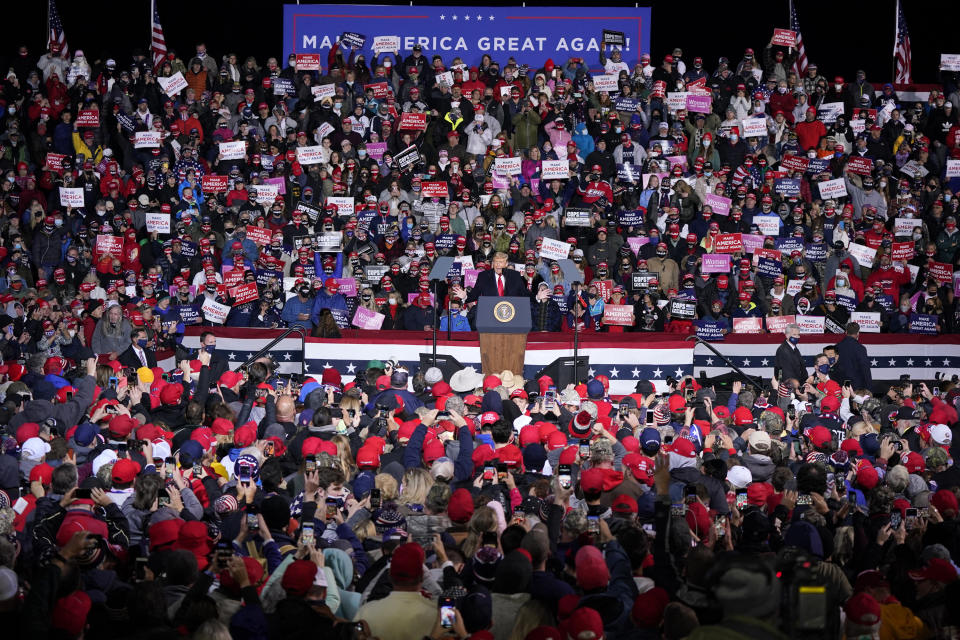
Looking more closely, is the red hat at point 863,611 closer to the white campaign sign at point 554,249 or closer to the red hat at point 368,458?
the red hat at point 368,458

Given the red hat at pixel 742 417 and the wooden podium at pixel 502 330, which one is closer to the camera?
the red hat at pixel 742 417

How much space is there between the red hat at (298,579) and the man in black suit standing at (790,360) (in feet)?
38.5

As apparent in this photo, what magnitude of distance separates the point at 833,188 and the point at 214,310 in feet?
39.6

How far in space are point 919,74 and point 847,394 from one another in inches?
742

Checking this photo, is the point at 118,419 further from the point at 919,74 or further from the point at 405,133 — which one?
the point at 919,74

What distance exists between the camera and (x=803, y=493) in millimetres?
9398

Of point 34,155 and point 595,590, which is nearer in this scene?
point 595,590

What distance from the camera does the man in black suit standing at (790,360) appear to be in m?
17.3

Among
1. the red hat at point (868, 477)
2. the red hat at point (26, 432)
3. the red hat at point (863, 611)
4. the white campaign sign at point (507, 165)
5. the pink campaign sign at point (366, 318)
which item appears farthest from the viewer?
the white campaign sign at point (507, 165)

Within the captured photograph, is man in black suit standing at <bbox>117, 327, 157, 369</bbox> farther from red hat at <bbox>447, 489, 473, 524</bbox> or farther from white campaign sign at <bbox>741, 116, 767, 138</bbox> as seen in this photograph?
white campaign sign at <bbox>741, 116, 767, 138</bbox>

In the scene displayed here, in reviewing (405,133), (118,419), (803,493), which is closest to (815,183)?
(405,133)

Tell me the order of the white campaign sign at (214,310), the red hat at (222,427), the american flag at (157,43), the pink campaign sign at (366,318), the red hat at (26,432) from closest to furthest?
the red hat at (26,432)
the red hat at (222,427)
the pink campaign sign at (366,318)
the white campaign sign at (214,310)
the american flag at (157,43)

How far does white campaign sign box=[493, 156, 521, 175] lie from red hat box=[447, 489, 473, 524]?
47.2ft

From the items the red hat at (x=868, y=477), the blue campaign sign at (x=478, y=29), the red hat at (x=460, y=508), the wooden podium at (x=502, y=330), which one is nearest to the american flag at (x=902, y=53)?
the blue campaign sign at (x=478, y=29)
